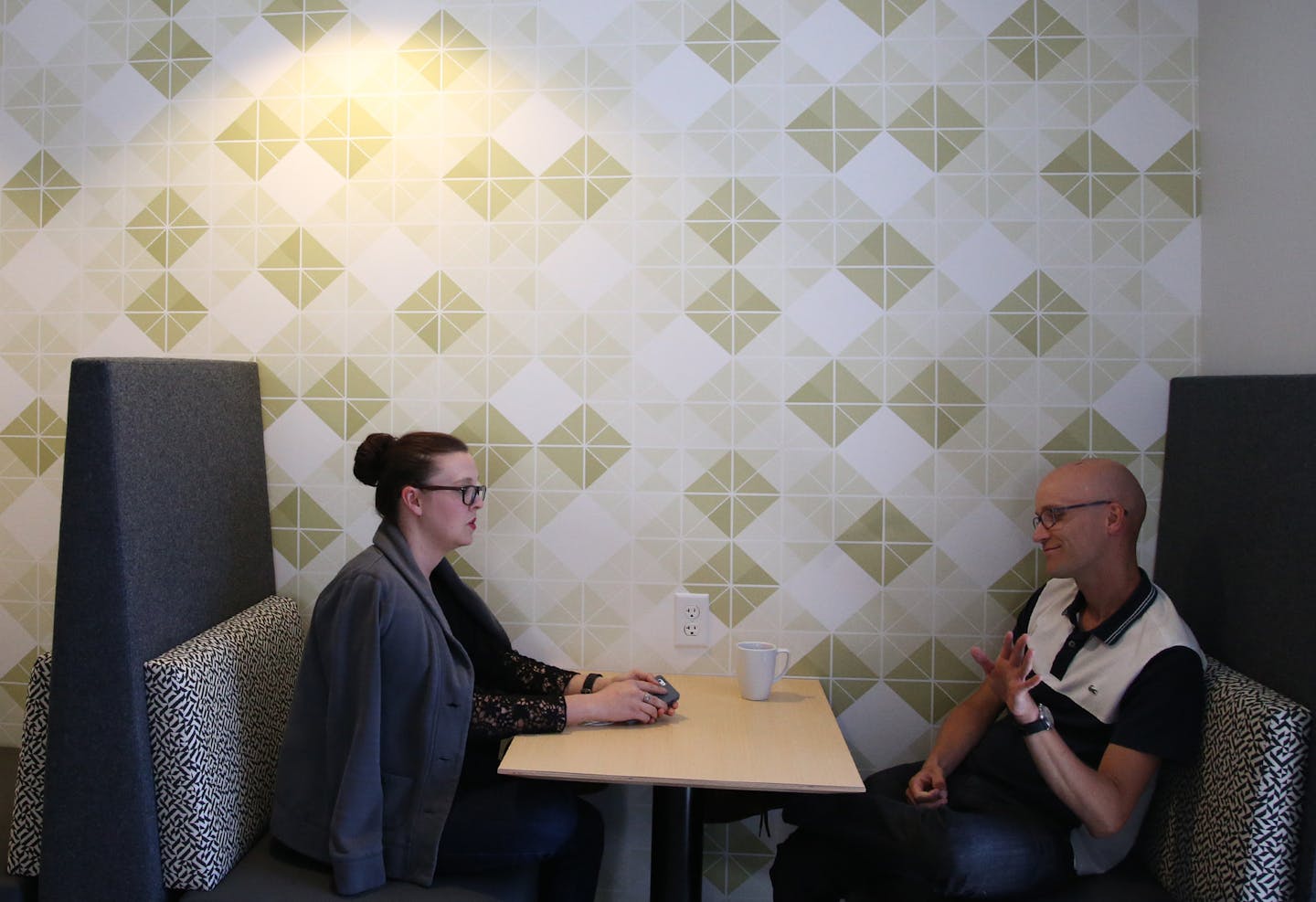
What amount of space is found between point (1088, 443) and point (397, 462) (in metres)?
1.53

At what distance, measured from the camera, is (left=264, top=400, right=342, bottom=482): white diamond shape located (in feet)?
8.46

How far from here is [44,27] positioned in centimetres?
263

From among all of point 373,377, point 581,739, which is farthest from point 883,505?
point 373,377

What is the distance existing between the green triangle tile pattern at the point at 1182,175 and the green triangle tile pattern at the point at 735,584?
4.10 ft

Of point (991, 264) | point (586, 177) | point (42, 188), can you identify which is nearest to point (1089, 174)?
point (991, 264)

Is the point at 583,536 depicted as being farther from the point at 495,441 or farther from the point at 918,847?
the point at 918,847

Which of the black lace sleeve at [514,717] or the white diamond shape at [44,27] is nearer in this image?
the black lace sleeve at [514,717]

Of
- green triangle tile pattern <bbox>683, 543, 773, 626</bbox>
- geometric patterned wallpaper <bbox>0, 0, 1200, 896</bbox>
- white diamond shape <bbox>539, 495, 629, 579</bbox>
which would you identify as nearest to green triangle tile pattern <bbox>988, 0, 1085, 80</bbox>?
geometric patterned wallpaper <bbox>0, 0, 1200, 896</bbox>

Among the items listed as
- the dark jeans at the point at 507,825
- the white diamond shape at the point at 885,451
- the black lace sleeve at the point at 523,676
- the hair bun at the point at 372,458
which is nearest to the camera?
the dark jeans at the point at 507,825

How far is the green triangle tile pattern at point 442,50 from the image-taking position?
2.52 meters

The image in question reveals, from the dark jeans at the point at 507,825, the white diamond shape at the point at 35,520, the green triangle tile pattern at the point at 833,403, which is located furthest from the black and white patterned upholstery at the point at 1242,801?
the white diamond shape at the point at 35,520

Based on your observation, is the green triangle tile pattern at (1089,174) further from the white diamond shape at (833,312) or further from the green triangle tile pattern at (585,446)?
the green triangle tile pattern at (585,446)

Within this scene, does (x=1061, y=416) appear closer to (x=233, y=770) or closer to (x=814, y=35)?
(x=814, y=35)

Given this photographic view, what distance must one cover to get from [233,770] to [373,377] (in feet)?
3.08
